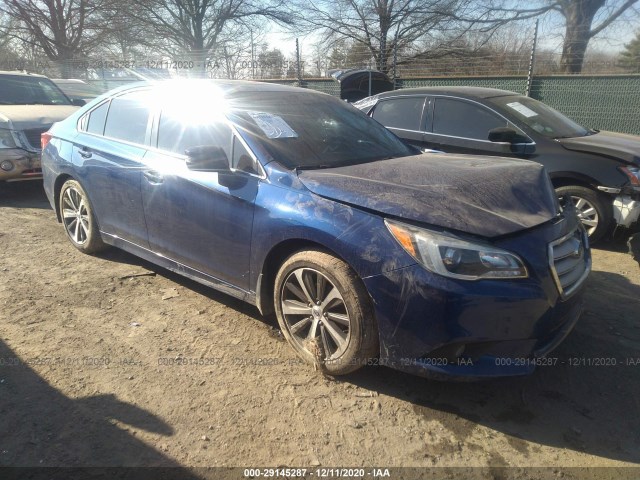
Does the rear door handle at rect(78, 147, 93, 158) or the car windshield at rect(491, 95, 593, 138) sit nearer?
the rear door handle at rect(78, 147, 93, 158)

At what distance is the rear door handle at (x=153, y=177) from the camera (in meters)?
3.47

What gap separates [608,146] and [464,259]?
3.69 m

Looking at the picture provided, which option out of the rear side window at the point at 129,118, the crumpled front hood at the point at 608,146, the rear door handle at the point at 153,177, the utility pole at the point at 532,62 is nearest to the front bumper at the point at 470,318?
the rear door handle at the point at 153,177

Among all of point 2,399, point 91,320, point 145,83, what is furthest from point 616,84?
point 2,399

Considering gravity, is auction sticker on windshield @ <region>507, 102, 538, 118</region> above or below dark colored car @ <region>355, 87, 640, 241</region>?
above

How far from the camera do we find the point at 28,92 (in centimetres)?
808

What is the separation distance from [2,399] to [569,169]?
523 cm

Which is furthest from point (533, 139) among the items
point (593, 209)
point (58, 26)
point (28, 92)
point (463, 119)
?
point (58, 26)

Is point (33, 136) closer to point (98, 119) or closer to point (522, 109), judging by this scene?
point (98, 119)

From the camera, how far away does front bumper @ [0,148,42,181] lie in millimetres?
6418

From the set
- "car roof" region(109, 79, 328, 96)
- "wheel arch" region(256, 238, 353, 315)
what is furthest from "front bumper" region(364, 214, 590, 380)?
"car roof" region(109, 79, 328, 96)

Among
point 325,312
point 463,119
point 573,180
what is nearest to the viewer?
point 325,312

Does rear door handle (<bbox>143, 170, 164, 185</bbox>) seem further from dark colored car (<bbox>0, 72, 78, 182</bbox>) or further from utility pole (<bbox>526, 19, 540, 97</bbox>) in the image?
utility pole (<bbox>526, 19, 540, 97</bbox>)

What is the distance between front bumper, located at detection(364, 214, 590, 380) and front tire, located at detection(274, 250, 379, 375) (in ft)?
0.32
